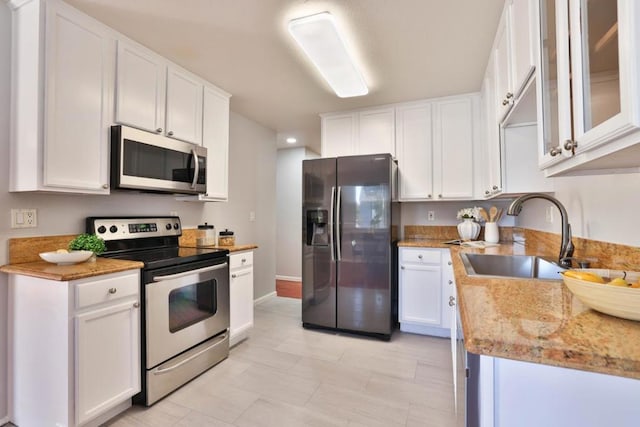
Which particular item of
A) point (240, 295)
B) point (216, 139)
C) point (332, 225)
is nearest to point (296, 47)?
point (216, 139)

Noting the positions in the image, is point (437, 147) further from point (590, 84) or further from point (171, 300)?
point (171, 300)

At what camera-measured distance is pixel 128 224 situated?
2.27 metres

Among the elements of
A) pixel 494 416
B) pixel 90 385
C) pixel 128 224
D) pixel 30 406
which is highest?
pixel 128 224

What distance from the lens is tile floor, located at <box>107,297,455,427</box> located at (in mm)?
1749

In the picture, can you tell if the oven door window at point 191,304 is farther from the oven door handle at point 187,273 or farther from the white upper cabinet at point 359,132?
the white upper cabinet at point 359,132

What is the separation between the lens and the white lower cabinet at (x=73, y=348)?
1.50 meters

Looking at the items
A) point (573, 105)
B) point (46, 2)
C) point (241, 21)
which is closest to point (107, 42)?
point (46, 2)

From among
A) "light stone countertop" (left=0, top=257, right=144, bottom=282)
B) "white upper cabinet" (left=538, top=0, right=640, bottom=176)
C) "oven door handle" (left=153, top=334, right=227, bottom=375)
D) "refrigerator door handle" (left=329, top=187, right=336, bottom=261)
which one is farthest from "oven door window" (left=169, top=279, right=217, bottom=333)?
"white upper cabinet" (left=538, top=0, right=640, bottom=176)

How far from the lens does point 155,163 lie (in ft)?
7.22

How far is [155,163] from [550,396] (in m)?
2.42

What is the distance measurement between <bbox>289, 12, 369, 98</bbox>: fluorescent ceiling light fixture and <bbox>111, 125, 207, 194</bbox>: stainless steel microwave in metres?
1.22

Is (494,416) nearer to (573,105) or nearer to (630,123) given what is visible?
(630,123)

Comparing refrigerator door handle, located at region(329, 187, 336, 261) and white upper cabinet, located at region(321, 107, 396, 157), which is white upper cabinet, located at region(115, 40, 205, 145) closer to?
refrigerator door handle, located at region(329, 187, 336, 261)

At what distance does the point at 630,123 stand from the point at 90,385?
7.56 feet
